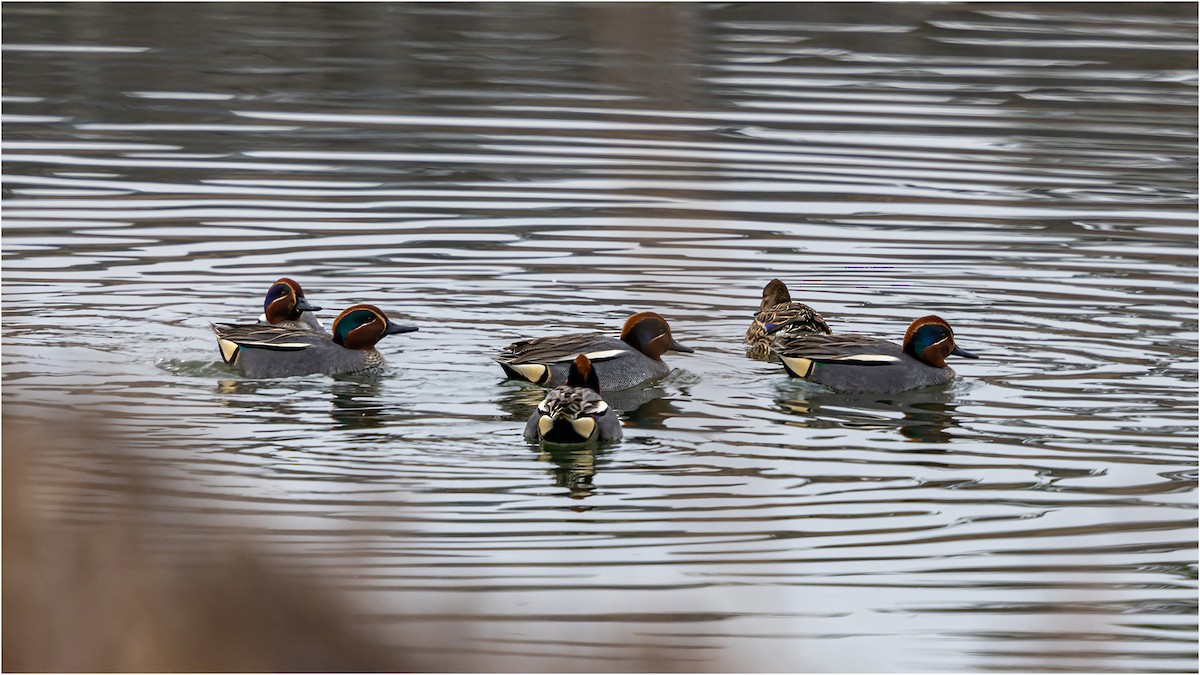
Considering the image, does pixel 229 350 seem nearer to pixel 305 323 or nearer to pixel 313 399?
pixel 313 399

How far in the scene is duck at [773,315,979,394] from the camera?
10469 millimetres

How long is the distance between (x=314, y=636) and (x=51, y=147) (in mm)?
16674

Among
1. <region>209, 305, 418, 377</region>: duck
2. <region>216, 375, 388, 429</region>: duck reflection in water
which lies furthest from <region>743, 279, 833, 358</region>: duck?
<region>216, 375, 388, 429</region>: duck reflection in water

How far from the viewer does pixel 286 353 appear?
1048 centimetres

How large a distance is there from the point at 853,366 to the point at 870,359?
12 centimetres

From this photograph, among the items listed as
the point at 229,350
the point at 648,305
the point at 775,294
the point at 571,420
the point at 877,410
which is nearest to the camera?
the point at 571,420

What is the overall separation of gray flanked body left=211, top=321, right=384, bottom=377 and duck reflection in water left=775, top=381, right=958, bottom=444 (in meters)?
2.61

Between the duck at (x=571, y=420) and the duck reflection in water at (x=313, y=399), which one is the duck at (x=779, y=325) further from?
the duck reflection in water at (x=313, y=399)

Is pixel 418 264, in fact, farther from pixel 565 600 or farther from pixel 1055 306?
pixel 565 600

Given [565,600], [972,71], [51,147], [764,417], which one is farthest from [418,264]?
[972,71]

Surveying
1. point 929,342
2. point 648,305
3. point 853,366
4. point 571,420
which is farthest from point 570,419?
point 648,305

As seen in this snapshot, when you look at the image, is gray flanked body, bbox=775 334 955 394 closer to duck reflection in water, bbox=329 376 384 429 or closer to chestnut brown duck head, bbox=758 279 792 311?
chestnut brown duck head, bbox=758 279 792 311

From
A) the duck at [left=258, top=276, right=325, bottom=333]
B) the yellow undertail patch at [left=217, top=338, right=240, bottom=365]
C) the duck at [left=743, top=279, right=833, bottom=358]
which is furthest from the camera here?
A: the duck at [left=258, top=276, right=325, bottom=333]

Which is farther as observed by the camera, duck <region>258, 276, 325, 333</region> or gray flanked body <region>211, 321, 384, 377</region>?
duck <region>258, 276, 325, 333</region>
